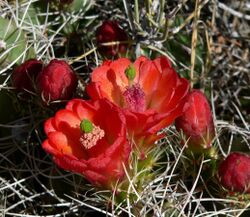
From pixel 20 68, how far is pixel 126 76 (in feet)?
0.72

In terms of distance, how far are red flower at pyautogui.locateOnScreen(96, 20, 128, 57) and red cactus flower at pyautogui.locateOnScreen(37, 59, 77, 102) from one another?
223 millimetres

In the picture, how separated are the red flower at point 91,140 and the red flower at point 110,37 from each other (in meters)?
0.32

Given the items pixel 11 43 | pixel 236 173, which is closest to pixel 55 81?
pixel 11 43

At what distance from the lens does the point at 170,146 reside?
120 centimetres

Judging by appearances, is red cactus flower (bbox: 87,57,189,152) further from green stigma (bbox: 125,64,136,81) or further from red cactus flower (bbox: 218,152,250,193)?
red cactus flower (bbox: 218,152,250,193)

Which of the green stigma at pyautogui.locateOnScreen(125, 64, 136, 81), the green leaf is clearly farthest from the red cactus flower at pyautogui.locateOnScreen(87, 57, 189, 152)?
the green leaf

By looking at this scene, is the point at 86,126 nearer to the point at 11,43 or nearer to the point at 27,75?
the point at 27,75

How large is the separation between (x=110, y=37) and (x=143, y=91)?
0.82ft

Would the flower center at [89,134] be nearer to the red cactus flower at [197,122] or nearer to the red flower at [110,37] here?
the red cactus flower at [197,122]

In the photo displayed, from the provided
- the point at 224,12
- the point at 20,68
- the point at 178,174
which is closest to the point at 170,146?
the point at 178,174

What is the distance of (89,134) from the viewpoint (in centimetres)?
105

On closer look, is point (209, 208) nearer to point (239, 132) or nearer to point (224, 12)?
point (239, 132)

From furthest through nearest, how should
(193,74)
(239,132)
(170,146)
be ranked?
1. (193,74)
2. (239,132)
3. (170,146)

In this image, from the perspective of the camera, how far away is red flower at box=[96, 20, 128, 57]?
1.38 meters
